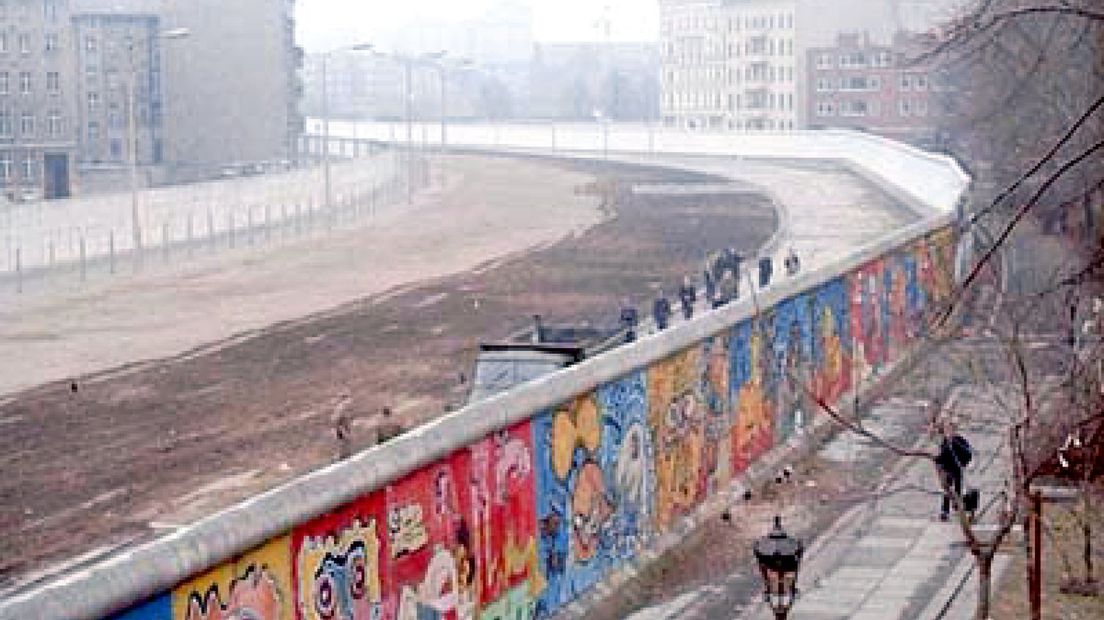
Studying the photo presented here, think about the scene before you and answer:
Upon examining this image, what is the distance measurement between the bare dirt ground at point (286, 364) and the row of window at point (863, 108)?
56416 mm

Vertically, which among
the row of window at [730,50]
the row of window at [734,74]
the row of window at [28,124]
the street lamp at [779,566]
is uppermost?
the row of window at [730,50]

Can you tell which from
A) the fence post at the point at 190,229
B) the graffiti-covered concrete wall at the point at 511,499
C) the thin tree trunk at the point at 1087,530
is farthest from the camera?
the fence post at the point at 190,229

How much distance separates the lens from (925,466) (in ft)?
100

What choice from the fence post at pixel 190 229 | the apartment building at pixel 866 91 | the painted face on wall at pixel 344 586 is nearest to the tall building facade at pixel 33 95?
the fence post at pixel 190 229

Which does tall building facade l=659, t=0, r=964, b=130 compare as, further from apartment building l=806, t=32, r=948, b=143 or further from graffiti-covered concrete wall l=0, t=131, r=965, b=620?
graffiti-covered concrete wall l=0, t=131, r=965, b=620

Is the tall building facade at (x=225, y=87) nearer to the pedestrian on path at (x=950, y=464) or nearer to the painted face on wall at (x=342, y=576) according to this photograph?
the pedestrian on path at (x=950, y=464)

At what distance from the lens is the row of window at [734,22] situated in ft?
520

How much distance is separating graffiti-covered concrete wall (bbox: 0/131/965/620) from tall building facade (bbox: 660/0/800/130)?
126063 mm

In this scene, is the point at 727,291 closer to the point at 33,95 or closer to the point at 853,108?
the point at 33,95

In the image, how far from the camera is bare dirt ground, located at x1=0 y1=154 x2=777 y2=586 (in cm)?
3158

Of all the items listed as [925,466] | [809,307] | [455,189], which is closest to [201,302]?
[809,307]

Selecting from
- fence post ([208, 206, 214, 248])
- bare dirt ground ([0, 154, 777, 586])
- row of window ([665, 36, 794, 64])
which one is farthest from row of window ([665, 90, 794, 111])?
fence post ([208, 206, 214, 248])

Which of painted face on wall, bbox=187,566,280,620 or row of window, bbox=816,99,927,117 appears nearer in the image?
painted face on wall, bbox=187,566,280,620

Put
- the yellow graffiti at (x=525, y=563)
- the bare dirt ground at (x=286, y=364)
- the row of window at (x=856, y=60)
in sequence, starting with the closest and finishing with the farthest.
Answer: the yellow graffiti at (x=525, y=563), the bare dirt ground at (x=286, y=364), the row of window at (x=856, y=60)
